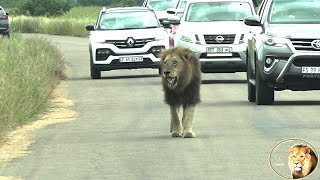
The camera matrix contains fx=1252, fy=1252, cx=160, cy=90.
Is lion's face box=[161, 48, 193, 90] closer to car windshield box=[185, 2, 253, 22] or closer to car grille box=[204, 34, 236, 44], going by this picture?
car grille box=[204, 34, 236, 44]

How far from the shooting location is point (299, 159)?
7980 mm

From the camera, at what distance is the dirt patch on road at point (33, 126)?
13461mm

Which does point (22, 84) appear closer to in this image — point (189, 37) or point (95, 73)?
point (189, 37)

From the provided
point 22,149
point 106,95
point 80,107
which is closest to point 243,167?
point 22,149

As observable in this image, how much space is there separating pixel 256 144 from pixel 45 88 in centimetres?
775

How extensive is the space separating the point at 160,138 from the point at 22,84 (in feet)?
15.6

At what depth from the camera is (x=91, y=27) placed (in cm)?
2864

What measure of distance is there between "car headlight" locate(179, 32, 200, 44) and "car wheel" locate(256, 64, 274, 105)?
581cm

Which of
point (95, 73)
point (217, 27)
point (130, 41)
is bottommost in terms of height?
point (95, 73)

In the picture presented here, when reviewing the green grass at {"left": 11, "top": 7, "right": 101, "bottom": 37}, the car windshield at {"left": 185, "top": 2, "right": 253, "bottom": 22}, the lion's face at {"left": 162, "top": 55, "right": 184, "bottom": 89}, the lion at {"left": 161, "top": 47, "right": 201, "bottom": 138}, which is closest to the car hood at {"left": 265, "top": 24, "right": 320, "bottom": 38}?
the lion at {"left": 161, "top": 47, "right": 201, "bottom": 138}

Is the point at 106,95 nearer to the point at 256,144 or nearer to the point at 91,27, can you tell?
the point at 91,27

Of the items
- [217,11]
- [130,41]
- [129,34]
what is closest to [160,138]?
[217,11]

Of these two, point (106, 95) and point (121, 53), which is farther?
point (121, 53)

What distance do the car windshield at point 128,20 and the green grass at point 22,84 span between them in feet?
8.43
